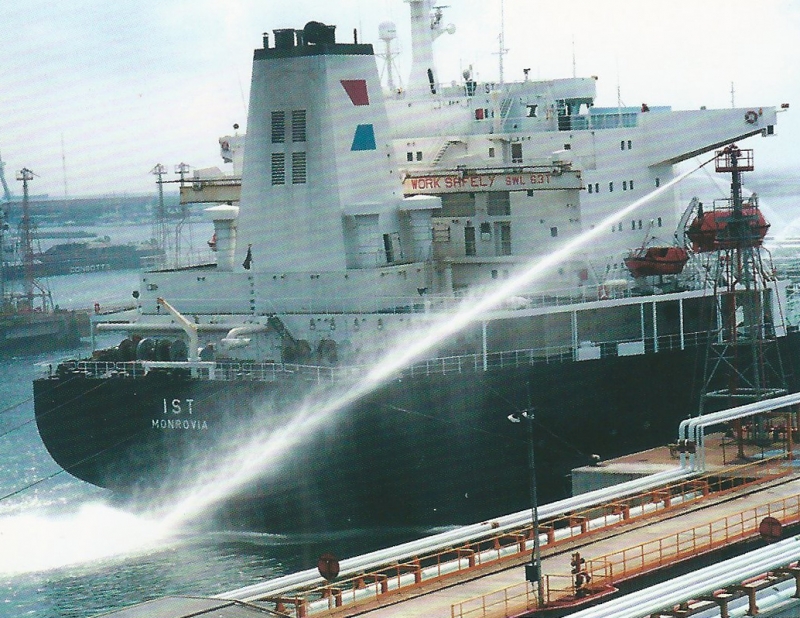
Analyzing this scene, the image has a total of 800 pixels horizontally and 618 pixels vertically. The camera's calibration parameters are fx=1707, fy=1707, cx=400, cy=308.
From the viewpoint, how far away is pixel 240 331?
153 ft

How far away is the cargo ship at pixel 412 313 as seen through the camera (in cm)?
4369

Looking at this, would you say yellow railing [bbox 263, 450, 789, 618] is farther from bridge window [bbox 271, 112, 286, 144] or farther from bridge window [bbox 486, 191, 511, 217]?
bridge window [bbox 271, 112, 286, 144]

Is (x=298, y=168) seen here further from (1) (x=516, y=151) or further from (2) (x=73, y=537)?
(2) (x=73, y=537)

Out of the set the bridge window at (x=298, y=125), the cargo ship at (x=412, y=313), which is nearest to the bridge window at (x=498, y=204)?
the cargo ship at (x=412, y=313)

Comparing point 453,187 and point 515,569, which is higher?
point 453,187

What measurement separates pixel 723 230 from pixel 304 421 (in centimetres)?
1229

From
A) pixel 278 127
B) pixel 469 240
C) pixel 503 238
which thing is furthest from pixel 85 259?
pixel 503 238

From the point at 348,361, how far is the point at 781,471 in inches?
459

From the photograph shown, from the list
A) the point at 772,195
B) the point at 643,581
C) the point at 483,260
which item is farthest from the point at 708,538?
the point at 772,195

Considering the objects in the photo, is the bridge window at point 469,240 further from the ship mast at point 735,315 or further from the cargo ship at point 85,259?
the cargo ship at point 85,259

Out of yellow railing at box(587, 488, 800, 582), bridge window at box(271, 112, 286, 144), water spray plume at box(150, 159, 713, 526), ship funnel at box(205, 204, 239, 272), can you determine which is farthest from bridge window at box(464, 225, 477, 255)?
yellow railing at box(587, 488, 800, 582)

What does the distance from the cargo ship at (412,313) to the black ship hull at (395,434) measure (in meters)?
0.06

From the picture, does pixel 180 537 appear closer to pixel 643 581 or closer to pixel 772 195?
pixel 643 581

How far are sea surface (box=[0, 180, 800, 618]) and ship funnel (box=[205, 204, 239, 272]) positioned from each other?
7.64 m
